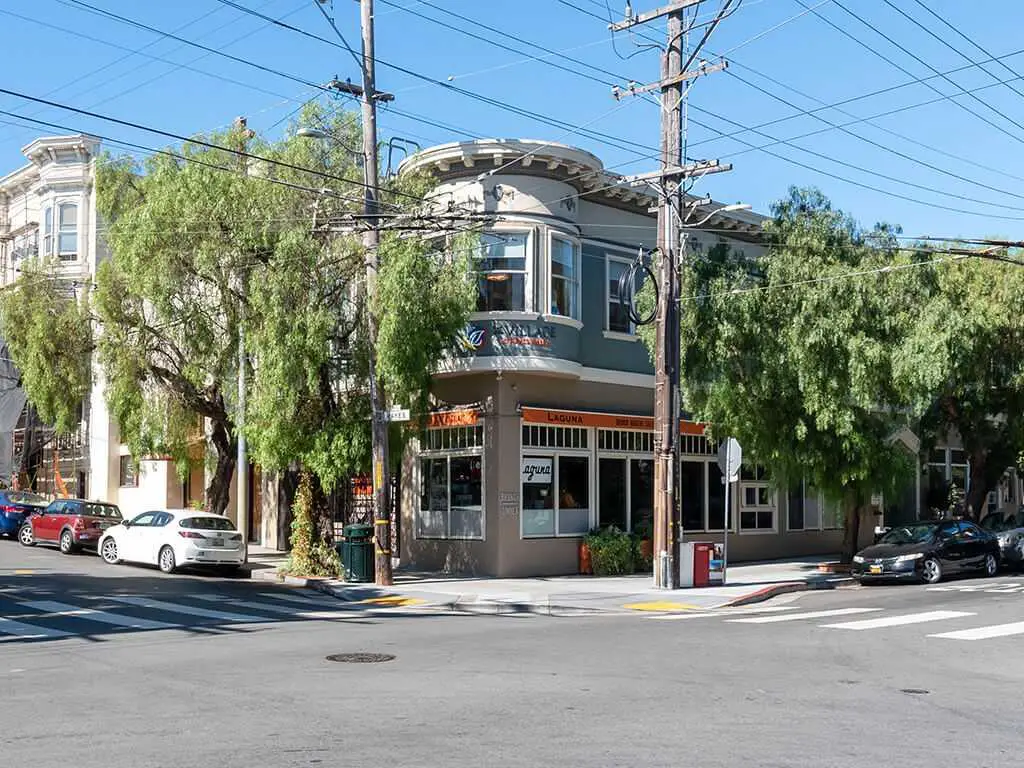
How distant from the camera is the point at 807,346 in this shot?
23.9 meters

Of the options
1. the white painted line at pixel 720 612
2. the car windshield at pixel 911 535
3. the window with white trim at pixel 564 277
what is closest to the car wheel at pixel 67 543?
the window with white trim at pixel 564 277

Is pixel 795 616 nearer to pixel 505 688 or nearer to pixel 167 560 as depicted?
pixel 505 688

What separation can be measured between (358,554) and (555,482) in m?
5.25

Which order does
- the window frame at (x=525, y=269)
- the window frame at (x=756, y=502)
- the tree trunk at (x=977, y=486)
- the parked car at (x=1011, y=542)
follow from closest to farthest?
the window frame at (x=525, y=269)
the parked car at (x=1011, y=542)
the window frame at (x=756, y=502)
the tree trunk at (x=977, y=486)

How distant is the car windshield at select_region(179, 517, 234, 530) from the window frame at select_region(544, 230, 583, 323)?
8.93 meters

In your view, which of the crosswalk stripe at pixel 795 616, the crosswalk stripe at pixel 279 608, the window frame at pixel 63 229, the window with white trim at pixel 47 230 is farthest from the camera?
the window with white trim at pixel 47 230

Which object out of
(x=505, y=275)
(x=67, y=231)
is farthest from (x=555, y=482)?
(x=67, y=231)

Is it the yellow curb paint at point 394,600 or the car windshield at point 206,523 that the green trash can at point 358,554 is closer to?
the yellow curb paint at point 394,600

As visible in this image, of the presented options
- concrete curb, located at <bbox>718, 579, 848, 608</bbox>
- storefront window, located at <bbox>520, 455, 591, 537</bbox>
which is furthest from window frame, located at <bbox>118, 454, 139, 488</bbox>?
concrete curb, located at <bbox>718, 579, 848, 608</bbox>

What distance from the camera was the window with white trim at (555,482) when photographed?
25.5m

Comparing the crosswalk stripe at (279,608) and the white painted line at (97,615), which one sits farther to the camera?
the crosswalk stripe at (279,608)

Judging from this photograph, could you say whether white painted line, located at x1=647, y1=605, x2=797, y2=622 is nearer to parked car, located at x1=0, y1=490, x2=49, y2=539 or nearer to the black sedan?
the black sedan

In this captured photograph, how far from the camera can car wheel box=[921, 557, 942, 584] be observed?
24.5 meters

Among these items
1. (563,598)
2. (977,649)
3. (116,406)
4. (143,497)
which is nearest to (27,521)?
(143,497)
